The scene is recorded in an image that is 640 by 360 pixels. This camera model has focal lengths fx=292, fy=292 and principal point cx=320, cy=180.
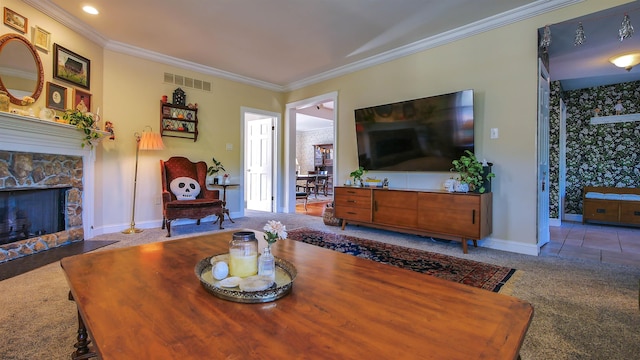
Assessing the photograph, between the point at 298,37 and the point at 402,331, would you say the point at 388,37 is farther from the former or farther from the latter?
the point at 402,331

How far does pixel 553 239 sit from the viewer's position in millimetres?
3807

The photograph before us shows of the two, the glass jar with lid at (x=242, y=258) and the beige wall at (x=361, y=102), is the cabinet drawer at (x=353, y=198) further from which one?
the glass jar with lid at (x=242, y=258)

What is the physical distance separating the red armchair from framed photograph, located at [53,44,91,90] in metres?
1.33

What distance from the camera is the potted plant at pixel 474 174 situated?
124 inches

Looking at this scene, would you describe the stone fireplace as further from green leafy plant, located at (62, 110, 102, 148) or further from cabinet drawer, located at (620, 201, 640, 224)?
cabinet drawer, located at (620, 201, 640, 224)

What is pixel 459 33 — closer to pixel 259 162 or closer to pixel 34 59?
pixel 259 162

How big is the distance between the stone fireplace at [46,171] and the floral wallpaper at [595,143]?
22.4ft

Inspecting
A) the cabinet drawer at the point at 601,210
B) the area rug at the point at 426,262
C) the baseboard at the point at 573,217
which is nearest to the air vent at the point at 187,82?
the area rug at the point at 426,262

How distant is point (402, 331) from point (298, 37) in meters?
3.73

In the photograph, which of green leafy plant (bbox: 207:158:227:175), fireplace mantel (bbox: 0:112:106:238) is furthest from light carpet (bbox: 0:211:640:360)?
green leafy plant (bbox: 207:158:227:175)

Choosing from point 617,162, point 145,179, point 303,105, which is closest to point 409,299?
point 145,179

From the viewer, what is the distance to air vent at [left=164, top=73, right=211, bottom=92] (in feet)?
14.8

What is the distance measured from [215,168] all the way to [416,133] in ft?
10.9

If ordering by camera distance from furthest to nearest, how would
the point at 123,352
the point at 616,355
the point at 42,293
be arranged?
the point at 42,293
the point at 616,355
the point at 123,352
